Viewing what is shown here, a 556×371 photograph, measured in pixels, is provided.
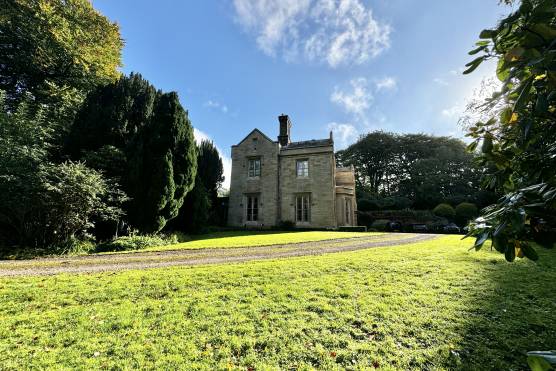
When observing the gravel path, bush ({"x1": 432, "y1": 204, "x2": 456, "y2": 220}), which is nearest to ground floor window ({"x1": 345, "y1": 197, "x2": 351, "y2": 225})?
bush ({"x1": 432, "y1": 204, "x2": 456, "y2": 220})

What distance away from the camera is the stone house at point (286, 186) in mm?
19672

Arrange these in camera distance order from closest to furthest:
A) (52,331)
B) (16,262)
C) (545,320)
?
(52,331)
(545,320)
(16,262)

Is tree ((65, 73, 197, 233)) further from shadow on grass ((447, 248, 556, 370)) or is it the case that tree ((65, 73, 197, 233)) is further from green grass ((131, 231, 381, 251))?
shadow on grass ((447, 248, 556, 370))

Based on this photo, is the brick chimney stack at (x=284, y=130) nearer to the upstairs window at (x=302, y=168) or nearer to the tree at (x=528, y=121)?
the upstairs window at (x=302, y=168)

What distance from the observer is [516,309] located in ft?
12.1

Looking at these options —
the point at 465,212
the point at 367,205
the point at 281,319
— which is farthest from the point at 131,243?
the point at 465,212

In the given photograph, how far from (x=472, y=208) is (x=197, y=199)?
994 inches

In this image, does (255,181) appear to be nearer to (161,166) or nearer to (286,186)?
(286,186)

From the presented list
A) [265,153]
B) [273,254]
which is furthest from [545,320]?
[265,153]

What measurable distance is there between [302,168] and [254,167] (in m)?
4.22

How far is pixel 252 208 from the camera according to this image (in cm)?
2089

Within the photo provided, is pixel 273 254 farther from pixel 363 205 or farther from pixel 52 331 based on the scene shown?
pixel 363 205

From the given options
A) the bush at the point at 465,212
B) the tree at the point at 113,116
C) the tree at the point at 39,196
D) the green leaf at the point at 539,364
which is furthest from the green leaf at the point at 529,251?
the bush at the point at 465,212

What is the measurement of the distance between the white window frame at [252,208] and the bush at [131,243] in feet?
32.1
